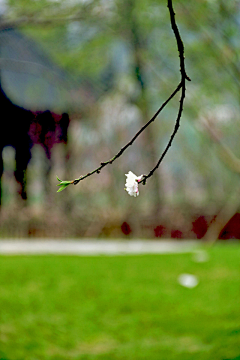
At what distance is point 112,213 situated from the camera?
A: 8.28 m

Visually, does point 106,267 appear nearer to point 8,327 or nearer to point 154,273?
point 154,273

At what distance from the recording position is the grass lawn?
2389 mm

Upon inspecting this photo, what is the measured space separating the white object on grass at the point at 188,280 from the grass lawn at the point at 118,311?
60mm

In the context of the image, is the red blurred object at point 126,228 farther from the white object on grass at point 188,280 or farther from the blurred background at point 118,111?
the white object on grass at point 188,280

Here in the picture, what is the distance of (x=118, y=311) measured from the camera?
303cm

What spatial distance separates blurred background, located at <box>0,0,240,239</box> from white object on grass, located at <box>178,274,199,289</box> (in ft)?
3.76

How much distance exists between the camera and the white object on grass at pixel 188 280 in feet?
12.1

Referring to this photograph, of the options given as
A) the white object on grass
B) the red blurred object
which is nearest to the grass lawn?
the white object on grass

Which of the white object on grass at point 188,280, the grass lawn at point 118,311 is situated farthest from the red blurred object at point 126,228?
the white object on grass at point 188,280

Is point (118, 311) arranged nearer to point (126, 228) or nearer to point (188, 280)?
point (188, 280)

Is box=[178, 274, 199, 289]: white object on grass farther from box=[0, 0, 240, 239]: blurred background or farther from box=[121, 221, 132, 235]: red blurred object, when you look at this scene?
box=[121, 221, 132, 235]: red blurred object

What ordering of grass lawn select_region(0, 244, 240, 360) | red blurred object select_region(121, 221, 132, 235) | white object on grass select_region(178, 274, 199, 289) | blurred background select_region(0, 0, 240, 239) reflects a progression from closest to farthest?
grass lawn select_region(0, 244, 240, 360) < white object on grass select_region(178, 274, 199, 289) < blurred background select_region(0, 0, 240, 239) < red blurred object select_region(121, 221, 132, 235)

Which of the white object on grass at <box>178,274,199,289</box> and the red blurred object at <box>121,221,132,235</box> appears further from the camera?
the red blurred object at <box>121,221,132,235</box>

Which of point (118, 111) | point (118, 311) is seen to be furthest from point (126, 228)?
point (118, 311)
